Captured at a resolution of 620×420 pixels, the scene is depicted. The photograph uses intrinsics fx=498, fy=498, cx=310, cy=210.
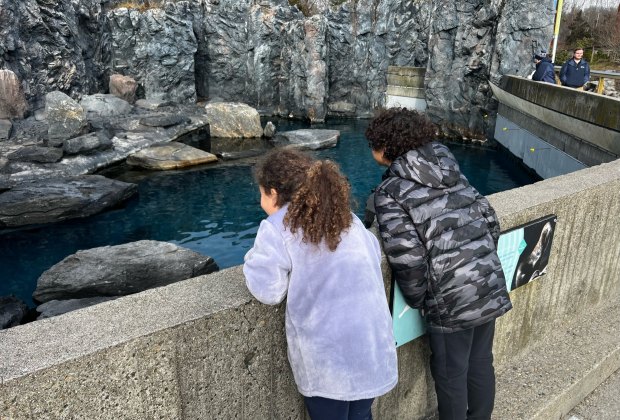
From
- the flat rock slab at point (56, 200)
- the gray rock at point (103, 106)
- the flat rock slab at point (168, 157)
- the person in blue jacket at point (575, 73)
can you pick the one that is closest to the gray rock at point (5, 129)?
the gray rock at point (103, 106)

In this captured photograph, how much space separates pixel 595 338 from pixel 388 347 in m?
2.69

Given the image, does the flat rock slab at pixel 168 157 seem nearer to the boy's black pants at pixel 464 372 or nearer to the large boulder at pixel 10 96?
the large boulder at pixel 10 96

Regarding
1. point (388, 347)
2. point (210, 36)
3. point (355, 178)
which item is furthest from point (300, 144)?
point (388, 347)

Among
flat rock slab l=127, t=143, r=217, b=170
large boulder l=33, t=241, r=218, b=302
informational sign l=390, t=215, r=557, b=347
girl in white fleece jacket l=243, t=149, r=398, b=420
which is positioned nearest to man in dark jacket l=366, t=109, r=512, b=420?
informational sign l=390, t=215, r=557, b=347

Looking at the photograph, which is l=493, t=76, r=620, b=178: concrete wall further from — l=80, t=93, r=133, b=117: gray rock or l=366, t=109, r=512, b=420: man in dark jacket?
l=80, t=93, r=133, b=117: gray rock

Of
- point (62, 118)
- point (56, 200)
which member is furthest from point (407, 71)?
point (56, 200)

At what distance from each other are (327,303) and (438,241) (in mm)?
714

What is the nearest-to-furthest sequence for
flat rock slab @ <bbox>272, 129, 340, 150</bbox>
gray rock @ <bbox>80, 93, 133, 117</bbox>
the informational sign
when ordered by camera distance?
the informational sign → flat rock slab @ <bbox>272, 129, 340, 150</bbox> → gray rock @ <bbox>80, 93, 133, 117</bbox>

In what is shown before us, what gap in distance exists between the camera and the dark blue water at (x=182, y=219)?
11.7 m

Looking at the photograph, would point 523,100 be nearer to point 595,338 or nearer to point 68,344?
point 595,338

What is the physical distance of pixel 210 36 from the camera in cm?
3472

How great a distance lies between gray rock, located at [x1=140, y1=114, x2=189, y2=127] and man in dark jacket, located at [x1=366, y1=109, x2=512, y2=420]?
69.2 feet

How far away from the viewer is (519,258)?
129 inches

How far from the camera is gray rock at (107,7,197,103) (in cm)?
3161
